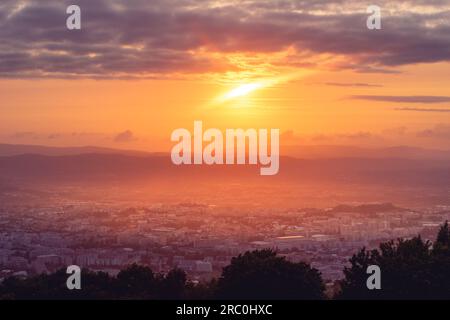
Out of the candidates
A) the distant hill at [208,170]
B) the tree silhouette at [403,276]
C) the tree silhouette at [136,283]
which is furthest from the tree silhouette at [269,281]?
the distant hill at [208,170]

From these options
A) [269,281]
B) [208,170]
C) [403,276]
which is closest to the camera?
[269,281]

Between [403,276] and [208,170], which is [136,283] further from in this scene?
[208,170]

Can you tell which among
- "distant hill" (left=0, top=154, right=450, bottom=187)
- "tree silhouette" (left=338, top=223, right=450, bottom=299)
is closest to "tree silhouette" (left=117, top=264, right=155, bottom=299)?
"tree silhouette" (left=338, top=223, right=450, bottom=299)

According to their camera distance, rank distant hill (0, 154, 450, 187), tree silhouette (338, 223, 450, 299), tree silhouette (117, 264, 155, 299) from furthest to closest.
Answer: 1. distant hill (0, 154, 450, 187)
2. tree silhouette (117, 264, 155, 299)
3. tree silhouette (338, 223, 450, 299)

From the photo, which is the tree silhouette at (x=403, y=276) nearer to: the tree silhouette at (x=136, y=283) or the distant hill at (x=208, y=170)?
the tree silhouette at (x=136, y=283)

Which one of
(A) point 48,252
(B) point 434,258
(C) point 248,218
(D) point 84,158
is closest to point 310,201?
(C) point 248,218

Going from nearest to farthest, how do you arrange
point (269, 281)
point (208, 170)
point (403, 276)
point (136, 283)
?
point (269, 281), point (403, 276), point (136, 283), point (208, 170)

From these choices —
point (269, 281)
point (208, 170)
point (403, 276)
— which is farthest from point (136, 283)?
point (208, 170)

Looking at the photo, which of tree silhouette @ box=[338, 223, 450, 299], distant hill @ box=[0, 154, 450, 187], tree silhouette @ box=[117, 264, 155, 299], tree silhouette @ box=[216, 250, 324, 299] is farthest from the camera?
distant hill @ box=[0, 154, 450, 187]

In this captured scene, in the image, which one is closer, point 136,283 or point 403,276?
point 403,276

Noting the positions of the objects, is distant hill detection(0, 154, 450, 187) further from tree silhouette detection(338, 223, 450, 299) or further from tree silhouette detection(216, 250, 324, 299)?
tree silhouette detection(216, 250, 324, 299)
